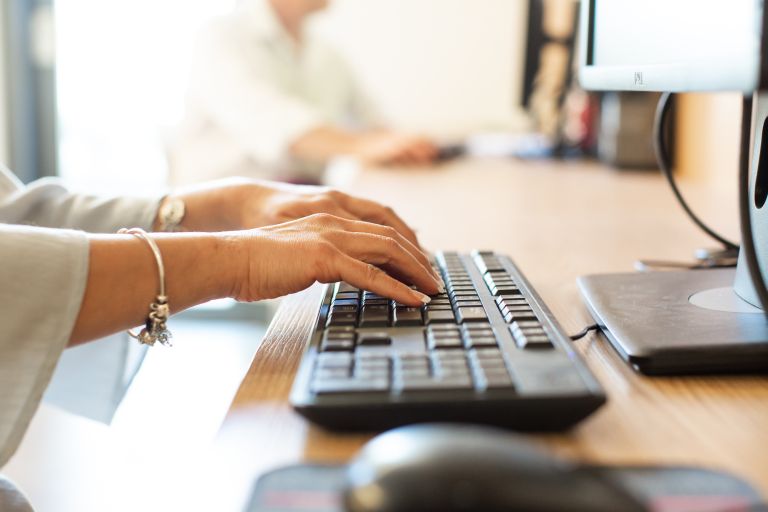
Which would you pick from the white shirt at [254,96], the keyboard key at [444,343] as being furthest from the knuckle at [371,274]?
the white shirt at [254,96]

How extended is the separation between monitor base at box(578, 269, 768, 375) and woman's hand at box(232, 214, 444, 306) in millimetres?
136

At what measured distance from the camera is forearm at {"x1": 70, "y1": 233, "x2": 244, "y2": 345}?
51 centimetres

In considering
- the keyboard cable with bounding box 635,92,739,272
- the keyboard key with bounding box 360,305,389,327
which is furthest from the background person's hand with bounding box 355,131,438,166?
the keyboard key with bounding box 360,305,389,327

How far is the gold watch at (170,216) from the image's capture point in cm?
88

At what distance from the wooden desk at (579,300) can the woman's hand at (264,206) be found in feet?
0.40

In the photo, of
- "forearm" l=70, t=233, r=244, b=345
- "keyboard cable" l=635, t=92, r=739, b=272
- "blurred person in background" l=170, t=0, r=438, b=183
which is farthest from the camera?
"blurred person in background" l=170, t=0, r=438, b=183

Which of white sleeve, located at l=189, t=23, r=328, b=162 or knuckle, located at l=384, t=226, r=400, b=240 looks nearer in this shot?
knuckle, located at l=384, t=226, r=400, b=240

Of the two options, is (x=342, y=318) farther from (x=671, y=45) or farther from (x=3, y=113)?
(x=3, y=113)

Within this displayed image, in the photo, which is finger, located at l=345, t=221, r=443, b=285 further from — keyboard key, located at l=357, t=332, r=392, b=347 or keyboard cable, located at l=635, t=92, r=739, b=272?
keyboard cable, located at l=635, t=92, r=739, b=272

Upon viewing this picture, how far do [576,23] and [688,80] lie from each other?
5.89ft

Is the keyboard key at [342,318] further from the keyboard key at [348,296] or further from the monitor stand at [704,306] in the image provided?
the monitor stand at [704,306]

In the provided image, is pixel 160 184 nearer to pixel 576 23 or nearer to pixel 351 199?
pixel 576 23

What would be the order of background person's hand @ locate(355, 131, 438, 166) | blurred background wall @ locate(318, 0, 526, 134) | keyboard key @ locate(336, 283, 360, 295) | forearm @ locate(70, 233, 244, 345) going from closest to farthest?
1. forearm @ locate(70, 233, 244, 345)
2. keyboard key @ locate(336, 283, 360, 295)
3. background person's hand @ locate(355, 131, 438, 166)
4. blurred background wall @ locate(318, 0, 526, 134)

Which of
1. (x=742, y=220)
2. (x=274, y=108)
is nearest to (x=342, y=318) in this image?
(x=742, y=220)
